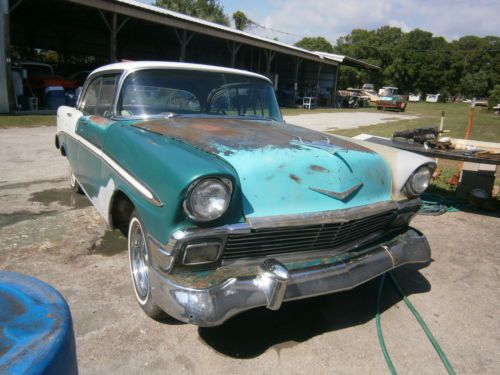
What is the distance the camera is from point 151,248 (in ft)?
6.82

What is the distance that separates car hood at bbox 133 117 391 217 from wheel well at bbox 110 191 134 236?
516 mm

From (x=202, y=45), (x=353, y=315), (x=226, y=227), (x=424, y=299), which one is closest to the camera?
(x=226, y=227)

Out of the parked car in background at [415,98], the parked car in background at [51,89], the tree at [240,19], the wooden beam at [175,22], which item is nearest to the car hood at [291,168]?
the wooden beam at [175,22]

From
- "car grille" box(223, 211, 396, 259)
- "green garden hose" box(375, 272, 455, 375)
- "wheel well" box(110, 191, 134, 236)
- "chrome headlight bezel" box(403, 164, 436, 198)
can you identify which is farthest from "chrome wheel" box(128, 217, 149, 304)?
"chrome headlight bezel" box(403, 164, 436, 198)

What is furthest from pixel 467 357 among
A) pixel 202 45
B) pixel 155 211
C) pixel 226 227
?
pixel 202 45

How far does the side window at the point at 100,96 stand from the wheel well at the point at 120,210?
0.79 metres

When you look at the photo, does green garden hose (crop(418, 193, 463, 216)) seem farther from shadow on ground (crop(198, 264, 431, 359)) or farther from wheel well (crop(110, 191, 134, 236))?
wheel well (crop(110, 191, 134, 236))

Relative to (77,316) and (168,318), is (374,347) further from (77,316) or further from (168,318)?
(77,316)

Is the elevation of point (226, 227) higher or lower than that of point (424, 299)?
higher

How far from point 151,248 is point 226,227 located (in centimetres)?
44

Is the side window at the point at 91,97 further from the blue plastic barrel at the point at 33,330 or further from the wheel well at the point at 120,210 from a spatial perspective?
the blue plastic barrel at the point at 33,330

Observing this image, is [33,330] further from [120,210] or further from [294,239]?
[120,210]

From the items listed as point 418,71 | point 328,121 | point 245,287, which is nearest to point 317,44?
point 418,71

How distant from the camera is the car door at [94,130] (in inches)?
120
